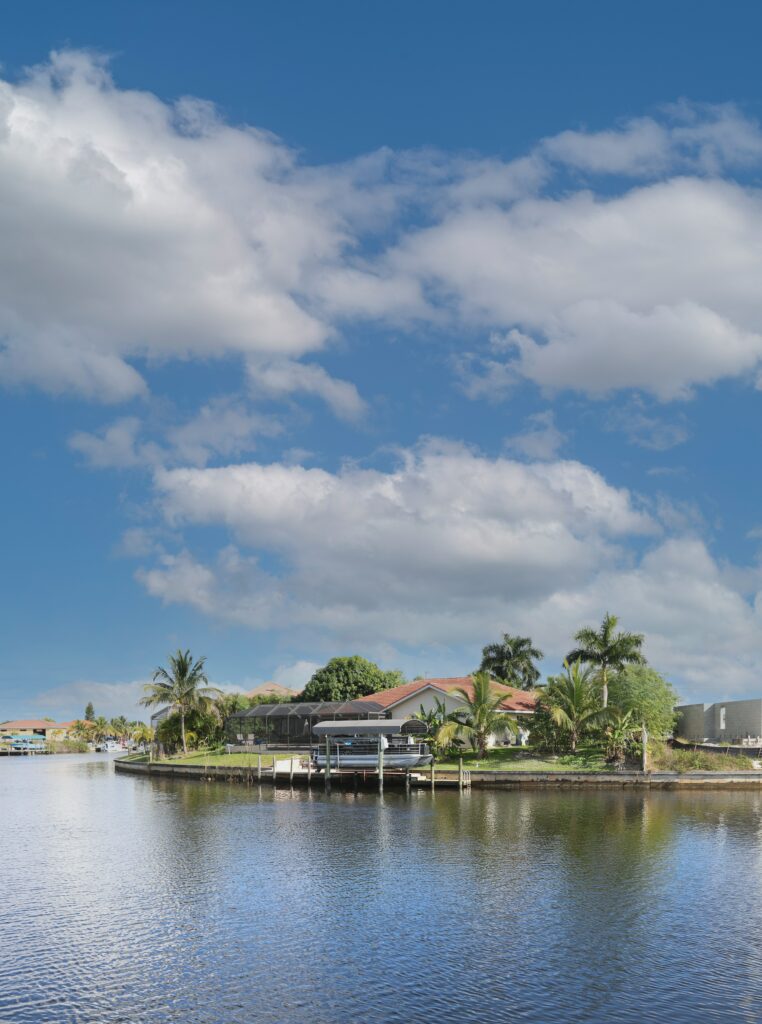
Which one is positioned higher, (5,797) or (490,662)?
(490,662)

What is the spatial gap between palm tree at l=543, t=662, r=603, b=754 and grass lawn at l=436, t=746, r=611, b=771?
6.31 feet

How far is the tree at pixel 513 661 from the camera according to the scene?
109 metres

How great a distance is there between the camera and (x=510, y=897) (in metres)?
29.3

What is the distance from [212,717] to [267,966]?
79376mm

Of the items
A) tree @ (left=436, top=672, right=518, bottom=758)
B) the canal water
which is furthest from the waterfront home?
the canal water

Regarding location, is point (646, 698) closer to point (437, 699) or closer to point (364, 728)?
point (437, 699)

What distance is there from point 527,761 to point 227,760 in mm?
30739

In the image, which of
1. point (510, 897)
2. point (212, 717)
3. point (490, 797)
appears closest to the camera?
point (510, 897)

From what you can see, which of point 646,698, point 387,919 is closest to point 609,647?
point 646,698

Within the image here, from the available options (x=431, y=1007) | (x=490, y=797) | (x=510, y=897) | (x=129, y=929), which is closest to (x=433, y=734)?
(x=490, y=797)

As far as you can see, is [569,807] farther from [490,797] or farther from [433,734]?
[433,734]

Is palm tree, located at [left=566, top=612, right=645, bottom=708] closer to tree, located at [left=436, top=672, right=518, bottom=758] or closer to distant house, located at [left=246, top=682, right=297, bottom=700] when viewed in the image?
tree, located at [left=436, top=672, right=518, bottom=758]

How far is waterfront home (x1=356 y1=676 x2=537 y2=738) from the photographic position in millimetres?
80438

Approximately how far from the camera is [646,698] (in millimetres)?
73125
